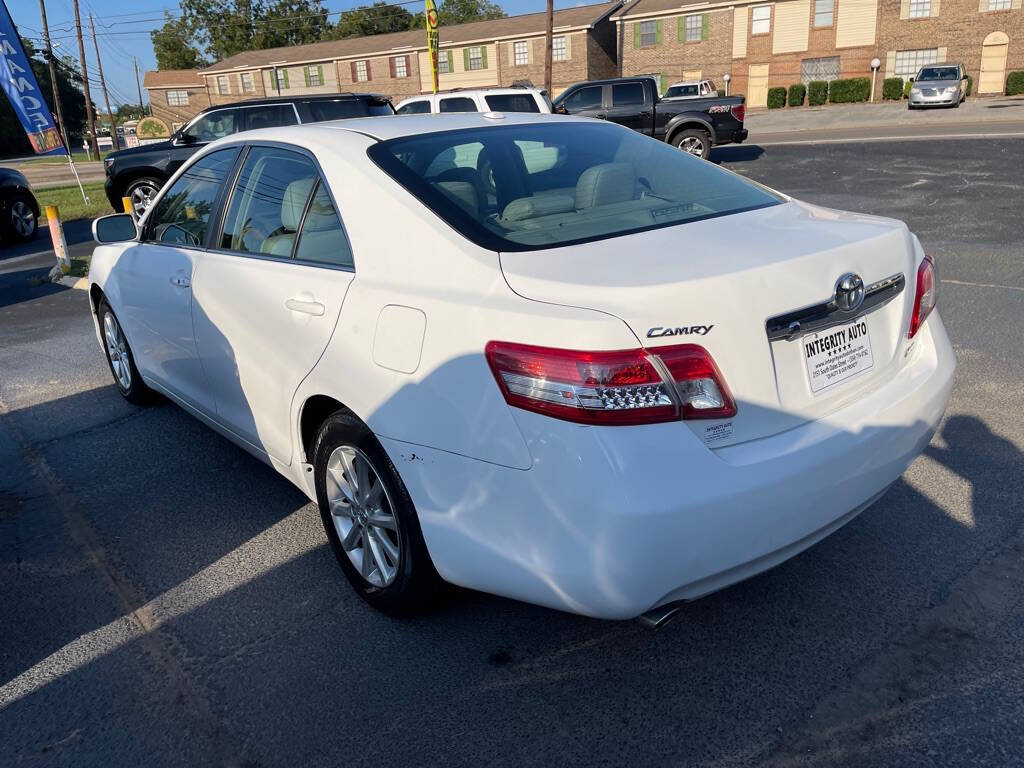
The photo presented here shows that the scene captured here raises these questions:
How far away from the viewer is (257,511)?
3.92 metres

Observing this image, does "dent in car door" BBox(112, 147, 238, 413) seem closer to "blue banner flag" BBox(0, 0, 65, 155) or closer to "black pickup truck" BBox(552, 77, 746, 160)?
"blue banner flag" BBox(0, 0, 65, 155)

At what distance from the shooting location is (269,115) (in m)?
13.8

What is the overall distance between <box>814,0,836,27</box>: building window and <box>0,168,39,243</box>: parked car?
40.8 meters

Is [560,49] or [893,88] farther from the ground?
[560,49]

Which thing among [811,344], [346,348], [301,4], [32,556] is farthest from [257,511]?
[301,4]

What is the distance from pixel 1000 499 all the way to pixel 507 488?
2.40 metres

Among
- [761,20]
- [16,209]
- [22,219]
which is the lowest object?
[22,219]

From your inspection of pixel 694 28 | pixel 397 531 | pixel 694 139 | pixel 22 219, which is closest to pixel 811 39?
pixel 694 28

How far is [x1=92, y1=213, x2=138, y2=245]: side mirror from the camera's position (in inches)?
187

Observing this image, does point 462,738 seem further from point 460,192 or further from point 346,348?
point 460,192

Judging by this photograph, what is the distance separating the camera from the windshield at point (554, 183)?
8.98 ft

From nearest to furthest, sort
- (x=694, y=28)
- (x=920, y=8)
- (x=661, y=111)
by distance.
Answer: (x=661, y=111), (x=920, y=8), (x=694, y=28)

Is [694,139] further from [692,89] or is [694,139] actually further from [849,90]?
[849,90]

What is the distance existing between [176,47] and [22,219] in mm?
82425
